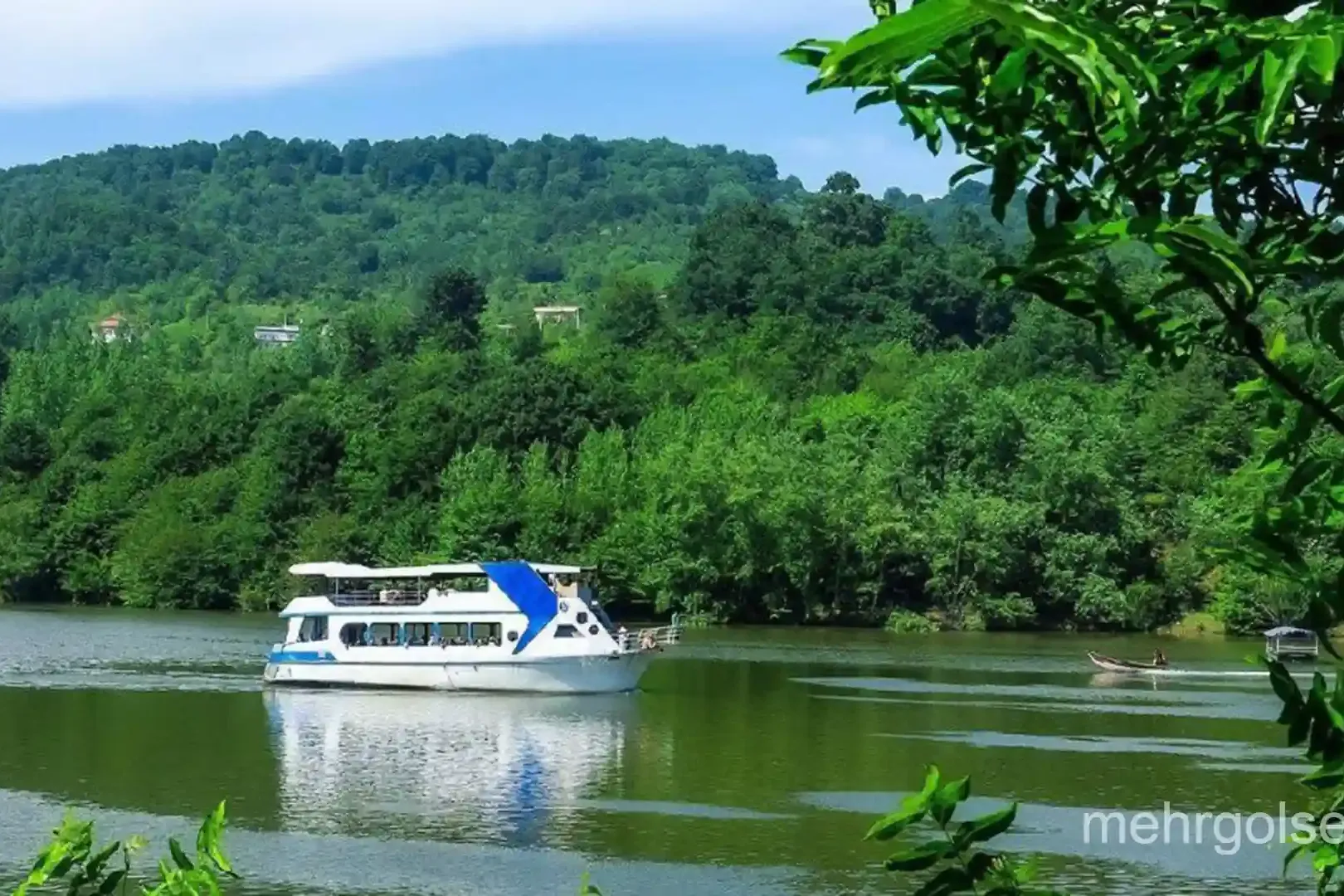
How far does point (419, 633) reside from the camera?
39.6 metres

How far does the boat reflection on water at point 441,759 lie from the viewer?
23.9 metres

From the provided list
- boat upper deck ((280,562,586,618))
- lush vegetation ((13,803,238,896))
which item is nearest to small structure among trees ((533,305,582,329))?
boat upper deck ((280,562,586,618))

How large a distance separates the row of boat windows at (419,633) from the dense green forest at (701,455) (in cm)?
1440

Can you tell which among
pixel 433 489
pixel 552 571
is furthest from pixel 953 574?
pixel 552 571

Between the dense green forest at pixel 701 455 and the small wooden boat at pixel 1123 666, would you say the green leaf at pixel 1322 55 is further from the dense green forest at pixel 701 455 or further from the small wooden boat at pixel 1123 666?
the small wooden boat at pixel 1123 666

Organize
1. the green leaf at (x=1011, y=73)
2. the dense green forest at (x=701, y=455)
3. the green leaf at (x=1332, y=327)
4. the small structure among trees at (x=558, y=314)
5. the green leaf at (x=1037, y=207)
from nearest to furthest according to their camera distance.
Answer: the green leaf at (x=1011, y=73) → the green leaf at (x=1037, y=207) → the green leaf at (x=1332, y=327) → the dense green forest at (x=701, y=455) → the small structure among trees at (x=558, y=314)

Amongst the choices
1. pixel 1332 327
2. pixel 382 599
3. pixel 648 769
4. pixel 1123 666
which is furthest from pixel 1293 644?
pixel 1332 327

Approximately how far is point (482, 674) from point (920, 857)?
116 ft

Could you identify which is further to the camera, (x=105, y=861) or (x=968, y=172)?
(x=105, y=861)

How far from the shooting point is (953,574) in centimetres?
5897

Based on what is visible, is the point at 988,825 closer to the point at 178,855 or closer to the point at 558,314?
the point at 178,855

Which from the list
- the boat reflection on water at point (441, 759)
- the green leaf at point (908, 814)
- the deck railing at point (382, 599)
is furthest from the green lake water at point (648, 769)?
the green leaf at point (908, 814)

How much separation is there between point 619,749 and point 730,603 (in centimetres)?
3145

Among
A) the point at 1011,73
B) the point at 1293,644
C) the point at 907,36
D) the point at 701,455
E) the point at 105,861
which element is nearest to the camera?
the point at 907,36
